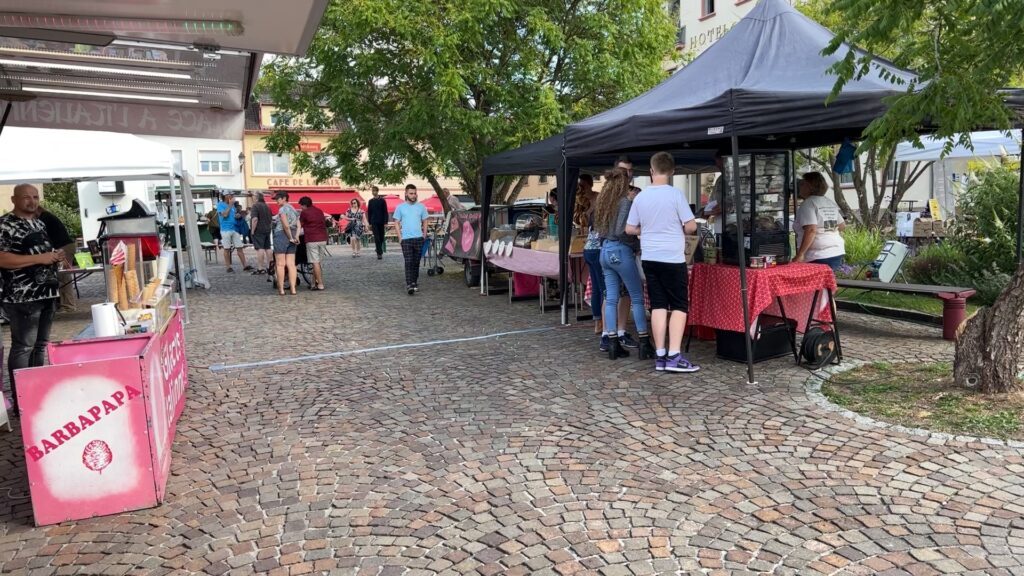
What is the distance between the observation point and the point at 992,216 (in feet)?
29.3

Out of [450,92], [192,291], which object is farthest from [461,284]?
[192,291]

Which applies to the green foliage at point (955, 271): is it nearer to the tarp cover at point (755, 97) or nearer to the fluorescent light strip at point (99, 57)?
the tarp cover at point (755, 97)

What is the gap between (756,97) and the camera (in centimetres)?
541

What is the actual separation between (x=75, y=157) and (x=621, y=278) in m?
7.37

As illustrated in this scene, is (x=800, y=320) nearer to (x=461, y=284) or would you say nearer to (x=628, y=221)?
(x=628, y=221)

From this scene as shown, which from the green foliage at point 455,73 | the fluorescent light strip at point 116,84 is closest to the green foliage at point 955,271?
the green foliage at point 455,73

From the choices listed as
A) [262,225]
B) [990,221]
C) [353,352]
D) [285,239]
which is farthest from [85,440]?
[262,225]

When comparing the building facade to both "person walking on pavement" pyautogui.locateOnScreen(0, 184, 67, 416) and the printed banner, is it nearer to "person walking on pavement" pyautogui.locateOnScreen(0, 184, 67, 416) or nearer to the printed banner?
"person walking on pavement" pyautogui.locateOnScreen(0, 184, 67, 416)

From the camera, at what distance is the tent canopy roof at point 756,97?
5402 mm

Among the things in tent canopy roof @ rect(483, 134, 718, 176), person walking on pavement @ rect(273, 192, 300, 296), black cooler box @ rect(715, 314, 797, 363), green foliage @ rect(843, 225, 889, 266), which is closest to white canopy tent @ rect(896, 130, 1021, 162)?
green foliage @ rect(843, 225, 889, 266)

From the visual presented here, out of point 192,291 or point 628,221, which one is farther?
point 192,291

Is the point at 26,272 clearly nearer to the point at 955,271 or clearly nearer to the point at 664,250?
the point at 664,250

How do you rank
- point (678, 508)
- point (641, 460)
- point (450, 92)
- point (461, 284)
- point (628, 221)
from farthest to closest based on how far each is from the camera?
point (461, 284), point (450, 92), point (628, 221), point (641, 460), point (678, 508)

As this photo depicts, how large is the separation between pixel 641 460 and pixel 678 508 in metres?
0.63
